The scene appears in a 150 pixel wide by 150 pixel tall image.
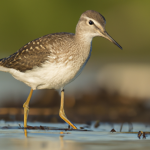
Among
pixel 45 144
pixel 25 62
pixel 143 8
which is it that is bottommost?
pixel 45 144

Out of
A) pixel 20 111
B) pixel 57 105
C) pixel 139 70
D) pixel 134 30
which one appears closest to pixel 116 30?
pixel 134 30

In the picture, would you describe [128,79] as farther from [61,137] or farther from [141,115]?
[61,137]

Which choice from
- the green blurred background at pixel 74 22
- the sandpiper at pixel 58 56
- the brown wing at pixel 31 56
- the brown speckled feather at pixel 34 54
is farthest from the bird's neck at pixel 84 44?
the green blurred background at pixel 74 22

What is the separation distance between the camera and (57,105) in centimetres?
1099

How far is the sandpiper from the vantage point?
26.0 feet

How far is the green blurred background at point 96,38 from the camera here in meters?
15.1

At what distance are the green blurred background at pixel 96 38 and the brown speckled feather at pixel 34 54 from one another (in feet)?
15.6

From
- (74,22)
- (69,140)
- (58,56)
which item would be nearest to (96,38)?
(74,22)

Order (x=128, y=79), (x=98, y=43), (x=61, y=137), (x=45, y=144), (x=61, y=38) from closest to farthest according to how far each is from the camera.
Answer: (x=45, y=144), (x=61, y=137), (x=61, y=38), (x=128, y=79), (x=98, y=43)

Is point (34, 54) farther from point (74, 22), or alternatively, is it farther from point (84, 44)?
point (74, 22)

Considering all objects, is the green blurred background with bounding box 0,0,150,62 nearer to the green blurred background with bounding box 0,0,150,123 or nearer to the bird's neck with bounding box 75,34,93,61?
the green blurred background with bounding box 0,0,150,123

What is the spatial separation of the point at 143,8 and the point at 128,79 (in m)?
8.34

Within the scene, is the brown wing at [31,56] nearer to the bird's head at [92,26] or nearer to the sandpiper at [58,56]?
the sandpiper at [58,56]

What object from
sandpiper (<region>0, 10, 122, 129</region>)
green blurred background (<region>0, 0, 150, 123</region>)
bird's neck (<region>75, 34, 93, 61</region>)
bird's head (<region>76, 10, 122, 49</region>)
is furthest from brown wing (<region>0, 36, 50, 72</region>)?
green blurred background (<region>0, 0, 150, 123</region>)
